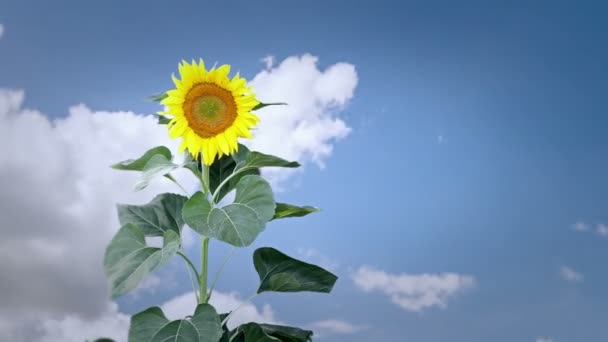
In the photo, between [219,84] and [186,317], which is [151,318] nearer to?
[186,317]

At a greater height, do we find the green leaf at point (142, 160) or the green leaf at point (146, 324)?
the green leaf at point (142, 160)

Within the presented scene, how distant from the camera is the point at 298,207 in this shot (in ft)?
7.88

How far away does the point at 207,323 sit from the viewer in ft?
7.09

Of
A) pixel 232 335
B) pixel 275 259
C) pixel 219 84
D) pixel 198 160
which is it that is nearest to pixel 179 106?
pixel 219 84

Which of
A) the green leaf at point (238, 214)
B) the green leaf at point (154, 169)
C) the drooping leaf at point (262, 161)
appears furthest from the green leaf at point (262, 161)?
the green leaf at point (154, 169)

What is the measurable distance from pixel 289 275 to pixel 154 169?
1.94 ft

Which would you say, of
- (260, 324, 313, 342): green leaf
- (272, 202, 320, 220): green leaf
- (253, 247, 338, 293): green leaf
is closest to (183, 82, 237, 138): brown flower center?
(272, 202, 320, 220): green leaf

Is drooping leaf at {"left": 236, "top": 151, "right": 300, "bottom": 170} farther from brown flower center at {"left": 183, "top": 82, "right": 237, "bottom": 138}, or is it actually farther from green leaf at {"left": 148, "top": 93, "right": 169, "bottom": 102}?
green leaf at {"left": 148, "top": 93, "right": 169, "bottom": 102}

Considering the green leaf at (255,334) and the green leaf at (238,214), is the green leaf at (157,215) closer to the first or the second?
the green leaf at (238,214)

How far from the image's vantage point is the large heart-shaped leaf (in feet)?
6.99

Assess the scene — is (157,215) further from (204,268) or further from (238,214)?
(238,214)

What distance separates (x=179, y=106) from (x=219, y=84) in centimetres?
15

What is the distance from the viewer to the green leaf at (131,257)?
6.74 ft

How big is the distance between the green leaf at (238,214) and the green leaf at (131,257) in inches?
5.1
